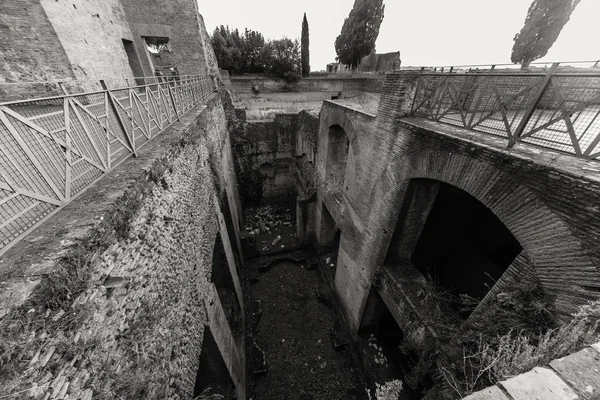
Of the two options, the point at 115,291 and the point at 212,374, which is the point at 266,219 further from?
the point at 115,291

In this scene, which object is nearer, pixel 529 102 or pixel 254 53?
pixel 529 102

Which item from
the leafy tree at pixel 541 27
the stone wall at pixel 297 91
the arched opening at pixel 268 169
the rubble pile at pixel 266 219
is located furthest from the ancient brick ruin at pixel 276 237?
the leafy tree at pixel 541 27

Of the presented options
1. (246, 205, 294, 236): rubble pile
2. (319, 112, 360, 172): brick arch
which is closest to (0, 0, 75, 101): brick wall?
(319, 112, 360, 172): brick arch

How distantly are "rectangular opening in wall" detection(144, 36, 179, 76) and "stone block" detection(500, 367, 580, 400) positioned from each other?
1589cm

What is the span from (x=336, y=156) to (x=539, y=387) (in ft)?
23.3

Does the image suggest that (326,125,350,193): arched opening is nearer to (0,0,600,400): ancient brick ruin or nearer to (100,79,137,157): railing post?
(0,0,600,400): ancient brick ruin

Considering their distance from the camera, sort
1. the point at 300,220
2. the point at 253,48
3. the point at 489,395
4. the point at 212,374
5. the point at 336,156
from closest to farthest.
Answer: the point at 489,395 → the point at 212,374 → the point at 336,156 → the point at 300,220 → the point at 253,48

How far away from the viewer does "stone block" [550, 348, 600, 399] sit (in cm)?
128

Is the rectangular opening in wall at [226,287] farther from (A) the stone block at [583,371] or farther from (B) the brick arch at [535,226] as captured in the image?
(A) the stone block at [583,371]

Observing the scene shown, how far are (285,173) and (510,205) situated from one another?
1066 centimetres

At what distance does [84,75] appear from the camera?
7.44 meters

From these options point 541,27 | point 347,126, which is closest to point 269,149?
point 347,126

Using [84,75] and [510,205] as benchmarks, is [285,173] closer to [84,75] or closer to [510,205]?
[84,75]

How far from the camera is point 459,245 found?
601cm
